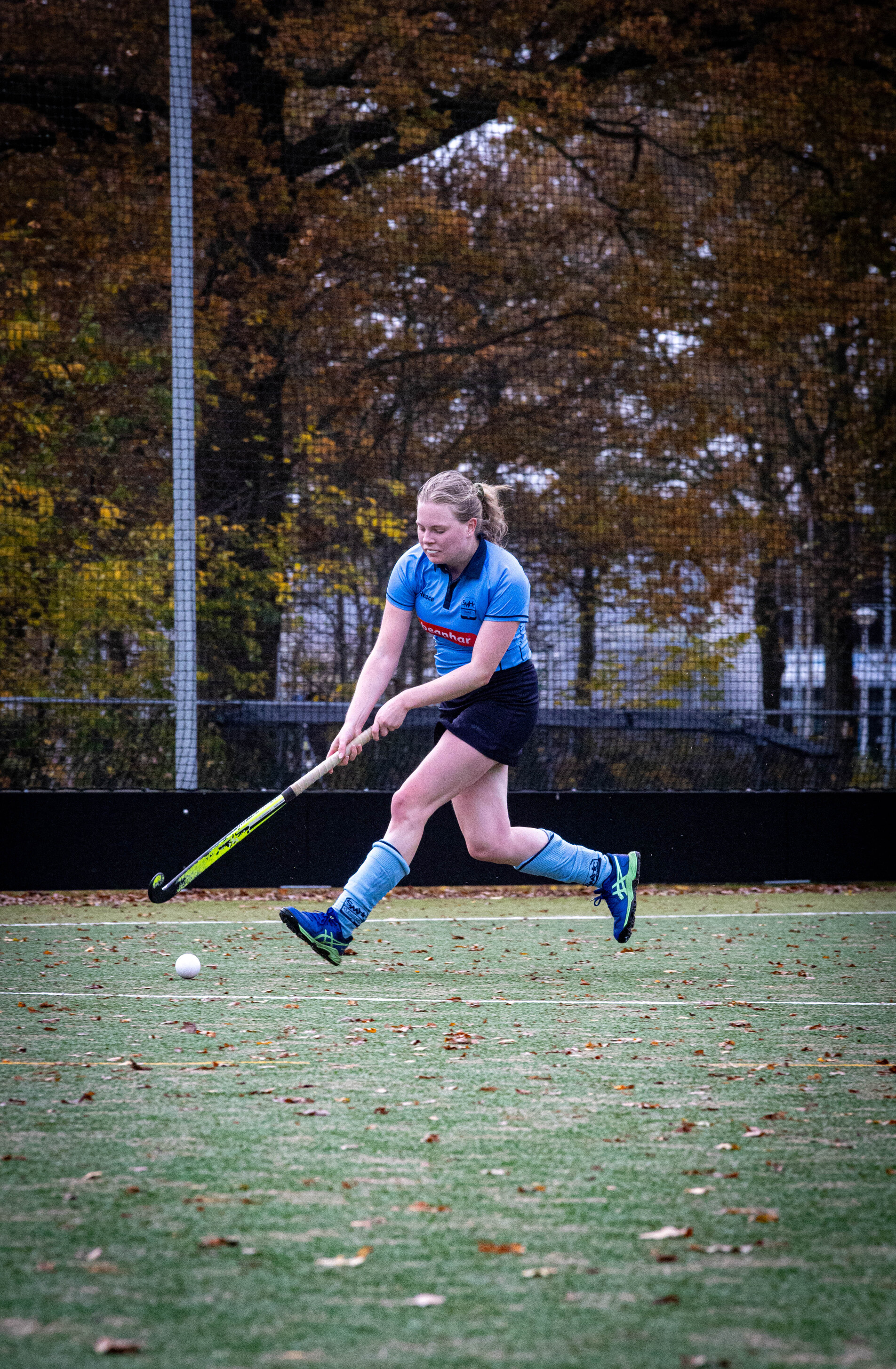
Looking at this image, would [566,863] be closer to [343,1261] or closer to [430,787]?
[430,787]

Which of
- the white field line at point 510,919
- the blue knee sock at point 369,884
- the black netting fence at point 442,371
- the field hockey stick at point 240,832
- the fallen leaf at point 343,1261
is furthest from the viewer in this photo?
the black netting fence at point 442,371

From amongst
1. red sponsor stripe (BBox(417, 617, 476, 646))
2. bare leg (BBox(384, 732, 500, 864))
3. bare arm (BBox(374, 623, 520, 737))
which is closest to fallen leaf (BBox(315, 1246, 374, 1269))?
bare leg (BBox(384, 732, 500, 864))

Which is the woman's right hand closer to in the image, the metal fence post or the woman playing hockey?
the woman playing hockey

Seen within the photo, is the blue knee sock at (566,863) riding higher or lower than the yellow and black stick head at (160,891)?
higher

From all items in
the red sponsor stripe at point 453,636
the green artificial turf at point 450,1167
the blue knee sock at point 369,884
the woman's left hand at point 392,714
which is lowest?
the green artificial turf at point 450,1167

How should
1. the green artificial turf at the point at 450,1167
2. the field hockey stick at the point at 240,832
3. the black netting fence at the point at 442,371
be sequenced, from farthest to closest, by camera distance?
1. the black netting fence at the point at 442,371
2. the field hockey stick at the point at 240,832
3. the green artificial turf at the point at 450,1167

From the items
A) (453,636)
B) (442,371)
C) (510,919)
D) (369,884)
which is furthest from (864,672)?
(369,884)

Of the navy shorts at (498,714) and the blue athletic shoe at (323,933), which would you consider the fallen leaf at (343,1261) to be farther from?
the navy shorts at (498,714)

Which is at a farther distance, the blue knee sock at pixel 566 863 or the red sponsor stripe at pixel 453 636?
the blue knee sock at pixel 566 863

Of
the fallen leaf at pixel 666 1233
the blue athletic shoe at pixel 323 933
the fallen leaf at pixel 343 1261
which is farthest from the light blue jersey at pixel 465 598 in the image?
the fallen leaf at pixel 343 1261

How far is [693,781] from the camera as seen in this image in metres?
8.90

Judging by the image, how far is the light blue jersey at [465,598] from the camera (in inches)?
184

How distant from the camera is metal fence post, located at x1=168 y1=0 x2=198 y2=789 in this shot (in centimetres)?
838

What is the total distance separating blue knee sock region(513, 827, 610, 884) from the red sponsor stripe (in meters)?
0.79
